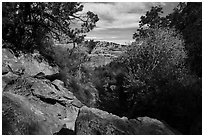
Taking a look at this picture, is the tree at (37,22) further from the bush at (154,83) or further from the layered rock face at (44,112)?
the bush at (154,83)

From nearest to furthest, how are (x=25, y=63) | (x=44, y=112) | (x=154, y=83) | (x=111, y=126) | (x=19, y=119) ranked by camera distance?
(x=111, y=126) → (x=19, y=119) → (x=44, y=112) → (x=25, y=63) → (x=154, y=83)

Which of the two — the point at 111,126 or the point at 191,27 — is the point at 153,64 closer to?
the point at 191,27

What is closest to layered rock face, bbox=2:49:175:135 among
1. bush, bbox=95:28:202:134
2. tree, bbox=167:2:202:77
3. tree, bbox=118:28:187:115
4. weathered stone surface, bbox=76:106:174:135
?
weathered stone surface, bbox=76:106:174:135

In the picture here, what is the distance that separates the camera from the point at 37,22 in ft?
66.9

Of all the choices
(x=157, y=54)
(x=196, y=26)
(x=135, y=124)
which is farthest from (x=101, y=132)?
(x=196, y=26)

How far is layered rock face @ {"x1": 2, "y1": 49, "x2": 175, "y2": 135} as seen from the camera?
11525 mm

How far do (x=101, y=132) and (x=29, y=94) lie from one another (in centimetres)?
628

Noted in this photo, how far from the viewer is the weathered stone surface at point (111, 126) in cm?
1121

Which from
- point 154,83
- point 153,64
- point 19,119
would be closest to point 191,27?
point 153,64

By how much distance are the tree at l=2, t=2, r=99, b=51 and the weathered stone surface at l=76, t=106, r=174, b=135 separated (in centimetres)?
948

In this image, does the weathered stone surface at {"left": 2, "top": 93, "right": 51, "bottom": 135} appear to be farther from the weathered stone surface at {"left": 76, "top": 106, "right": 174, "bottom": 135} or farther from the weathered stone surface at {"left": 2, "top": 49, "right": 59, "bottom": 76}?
the weathered stone surface at {"left": 2, "top": 49, "right": 59, "bottom": 76}

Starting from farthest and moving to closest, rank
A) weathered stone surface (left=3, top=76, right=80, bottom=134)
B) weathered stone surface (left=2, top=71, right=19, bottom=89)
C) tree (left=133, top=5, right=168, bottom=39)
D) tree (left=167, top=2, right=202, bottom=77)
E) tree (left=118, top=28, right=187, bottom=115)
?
tree (left=133, top=5, right=168, bottom=39) → tree (left=167, top=2, right=202, bottom=77) → tree (left=118, top=28, right=187, bottom=115) → weathered stone surface (left=2, top=71, right=19, bottom=89) → weathered stone surface (left=3, top=76, right=80, bottom=134)

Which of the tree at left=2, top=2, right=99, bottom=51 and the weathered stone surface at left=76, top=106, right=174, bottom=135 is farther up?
the tree at left=2, top=2, right=99, bottom=51

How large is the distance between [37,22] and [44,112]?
8320 millimetres
